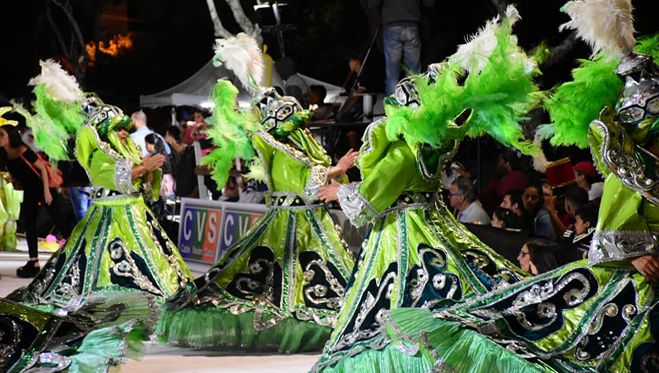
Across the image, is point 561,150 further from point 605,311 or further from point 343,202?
point 605,311

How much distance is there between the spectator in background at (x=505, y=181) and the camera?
7.19 metres

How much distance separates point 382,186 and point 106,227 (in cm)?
264

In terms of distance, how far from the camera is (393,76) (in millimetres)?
9312

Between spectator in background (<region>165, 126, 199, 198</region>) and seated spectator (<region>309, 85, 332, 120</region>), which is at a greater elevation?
seated spectator (<region>309, 85, 332, 120</region>)

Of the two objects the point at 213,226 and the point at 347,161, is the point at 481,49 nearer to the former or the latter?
the point at 347,161

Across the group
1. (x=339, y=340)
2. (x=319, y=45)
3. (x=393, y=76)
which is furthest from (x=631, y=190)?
(x=319, y=45)

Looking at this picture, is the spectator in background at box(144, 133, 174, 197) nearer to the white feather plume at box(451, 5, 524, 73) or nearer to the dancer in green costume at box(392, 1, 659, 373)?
the white feather plume at box(451, 5, 524, 73)

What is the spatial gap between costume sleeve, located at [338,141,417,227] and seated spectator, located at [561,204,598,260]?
151 centimetres

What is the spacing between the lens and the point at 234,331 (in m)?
5.71

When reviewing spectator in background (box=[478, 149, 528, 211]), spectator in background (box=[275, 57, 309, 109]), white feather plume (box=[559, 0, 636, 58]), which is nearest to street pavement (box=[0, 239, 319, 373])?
spectator in background (box=[478, 149, 528, 211])

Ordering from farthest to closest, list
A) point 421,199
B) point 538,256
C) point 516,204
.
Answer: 1. point 516,204
2. point 538,256
3. point 421,199

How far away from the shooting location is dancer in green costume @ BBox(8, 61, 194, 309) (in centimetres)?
616

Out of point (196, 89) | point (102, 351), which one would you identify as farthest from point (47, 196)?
point (102, 351)

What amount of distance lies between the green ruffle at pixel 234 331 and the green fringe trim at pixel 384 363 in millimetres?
1708
